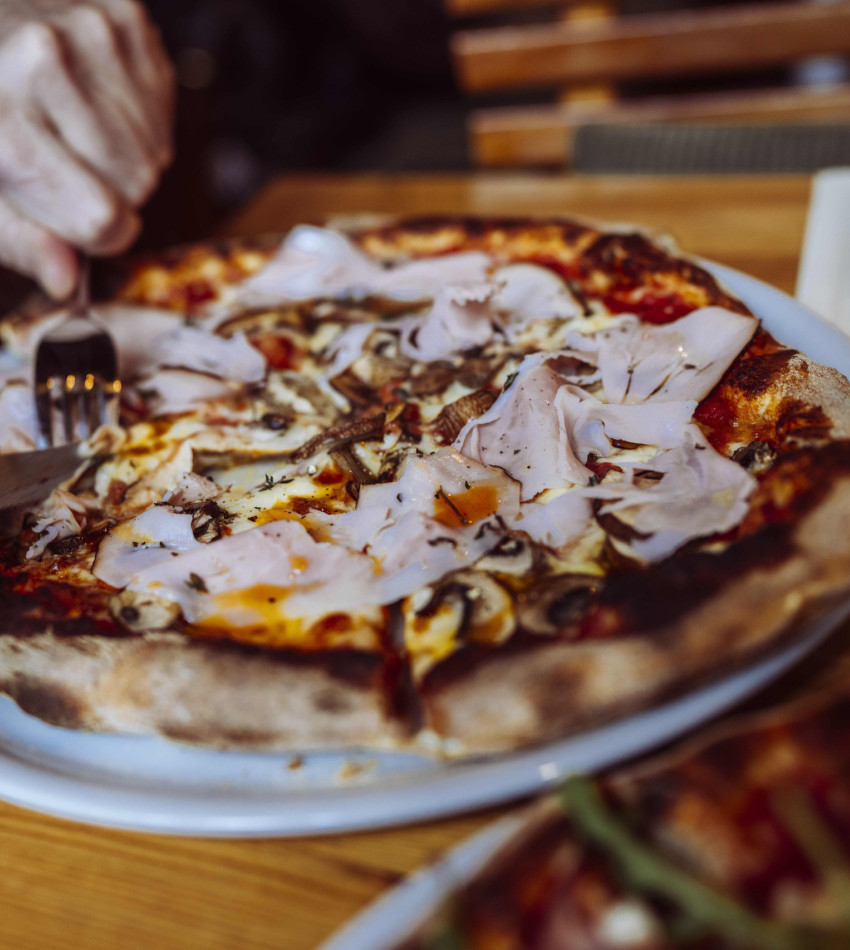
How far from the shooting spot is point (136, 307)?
1.72m

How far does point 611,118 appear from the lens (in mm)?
3443

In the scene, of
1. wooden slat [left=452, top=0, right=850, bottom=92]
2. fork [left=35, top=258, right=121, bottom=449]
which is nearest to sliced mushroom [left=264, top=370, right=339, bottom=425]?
fork [left=35, top=258, right=121, bottom=449]

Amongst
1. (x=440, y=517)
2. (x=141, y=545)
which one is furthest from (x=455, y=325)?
(x=141, y=545)

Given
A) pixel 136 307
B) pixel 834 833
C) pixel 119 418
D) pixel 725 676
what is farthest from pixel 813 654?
pixel 136 307

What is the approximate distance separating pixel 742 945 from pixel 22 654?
0.73 metres

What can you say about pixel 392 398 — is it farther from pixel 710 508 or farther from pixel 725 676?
pixel 725 676

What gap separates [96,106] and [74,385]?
65 centimetres

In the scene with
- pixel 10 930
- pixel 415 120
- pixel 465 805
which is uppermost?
pixel 465 805

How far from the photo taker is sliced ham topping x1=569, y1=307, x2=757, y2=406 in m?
1.16

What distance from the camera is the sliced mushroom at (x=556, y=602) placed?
2.73 feet

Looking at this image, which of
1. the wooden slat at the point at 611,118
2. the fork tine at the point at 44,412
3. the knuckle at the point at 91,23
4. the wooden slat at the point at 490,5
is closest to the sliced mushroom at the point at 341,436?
the fork tine at the point at 44,412

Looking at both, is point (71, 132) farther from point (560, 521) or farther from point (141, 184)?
point (560, 521)

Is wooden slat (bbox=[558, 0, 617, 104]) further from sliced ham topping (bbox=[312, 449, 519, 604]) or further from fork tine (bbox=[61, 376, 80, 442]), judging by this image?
sliced ham topping (bbox=[312, 449, 519, 604])

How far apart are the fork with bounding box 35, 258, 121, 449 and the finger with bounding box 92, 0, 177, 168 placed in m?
0.55
